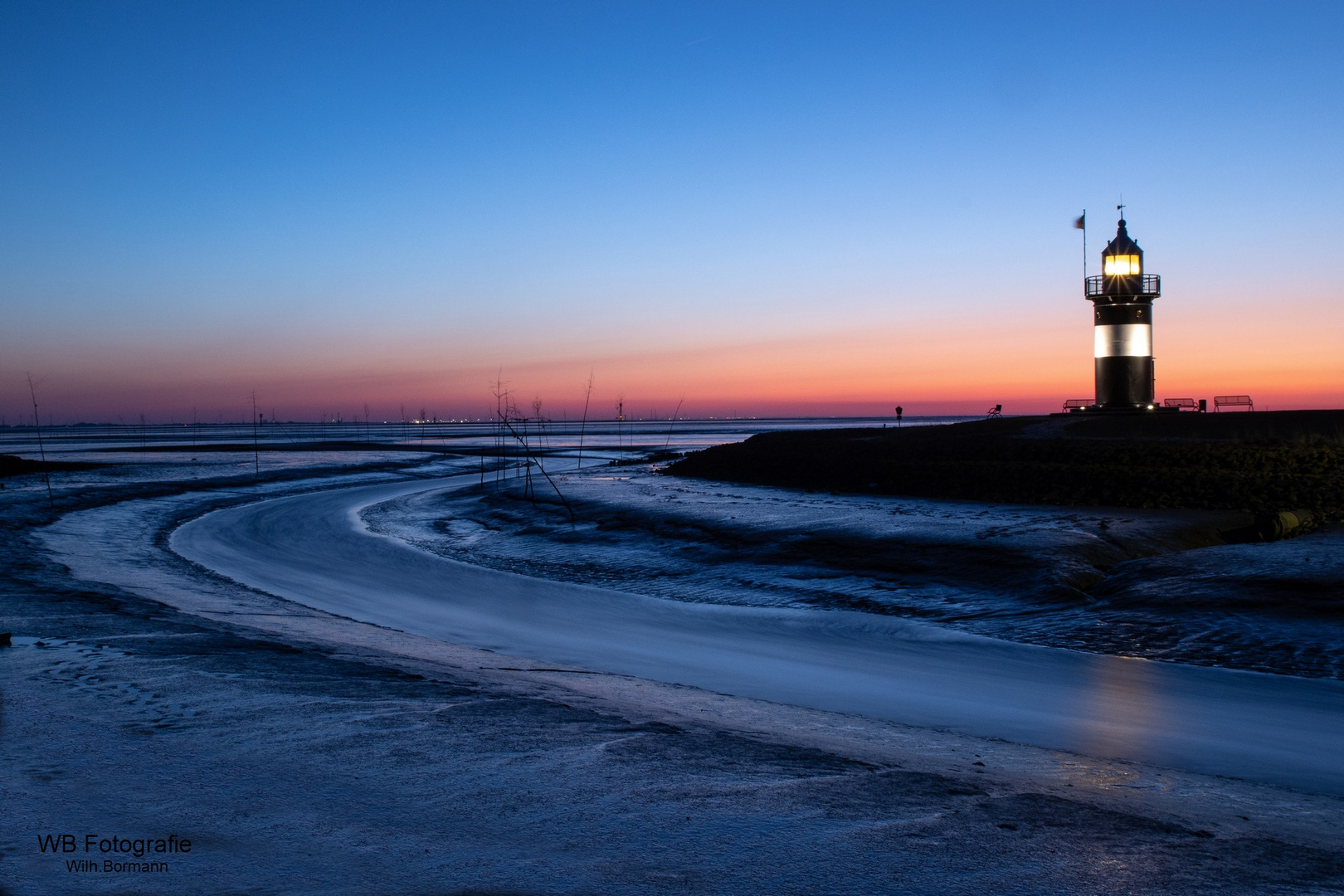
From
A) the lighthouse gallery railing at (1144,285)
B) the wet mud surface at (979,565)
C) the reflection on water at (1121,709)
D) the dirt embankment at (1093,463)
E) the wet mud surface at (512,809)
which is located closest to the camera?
the wet mud surface at (512,809)

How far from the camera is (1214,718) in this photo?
7711 mm

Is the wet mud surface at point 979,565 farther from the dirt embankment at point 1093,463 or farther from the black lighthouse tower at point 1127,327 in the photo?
the black lighthouse tower at point 1127,327

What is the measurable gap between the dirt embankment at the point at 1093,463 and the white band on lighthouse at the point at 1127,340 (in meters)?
3.86

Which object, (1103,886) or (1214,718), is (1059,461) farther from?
(1103,886)

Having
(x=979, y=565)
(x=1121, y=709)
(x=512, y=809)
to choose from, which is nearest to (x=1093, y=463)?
(x=979, y=565)

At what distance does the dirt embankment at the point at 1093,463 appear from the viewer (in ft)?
65.9

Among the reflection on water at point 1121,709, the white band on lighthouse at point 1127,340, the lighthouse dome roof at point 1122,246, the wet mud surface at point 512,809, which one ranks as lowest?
the reflection on water at point 1121,709

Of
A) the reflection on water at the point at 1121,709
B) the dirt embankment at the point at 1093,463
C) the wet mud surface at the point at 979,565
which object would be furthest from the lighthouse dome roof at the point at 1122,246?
the reflection on water at the point at 1121,709

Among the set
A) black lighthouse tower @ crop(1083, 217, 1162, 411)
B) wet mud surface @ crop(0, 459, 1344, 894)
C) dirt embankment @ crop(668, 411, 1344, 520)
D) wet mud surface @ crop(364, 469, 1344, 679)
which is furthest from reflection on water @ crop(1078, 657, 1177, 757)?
black lighthouse tower @ crop(1083, 217, 1162, 411)

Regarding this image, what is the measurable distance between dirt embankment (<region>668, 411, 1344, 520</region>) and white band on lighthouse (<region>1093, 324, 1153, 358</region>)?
3.86 m

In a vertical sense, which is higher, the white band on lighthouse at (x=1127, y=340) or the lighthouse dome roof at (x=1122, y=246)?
the lighthouse dome roof at (x=1122, y=246)

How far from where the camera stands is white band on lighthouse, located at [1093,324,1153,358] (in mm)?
41750

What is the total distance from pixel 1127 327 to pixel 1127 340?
607 mm

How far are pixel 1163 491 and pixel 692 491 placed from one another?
1336cm
